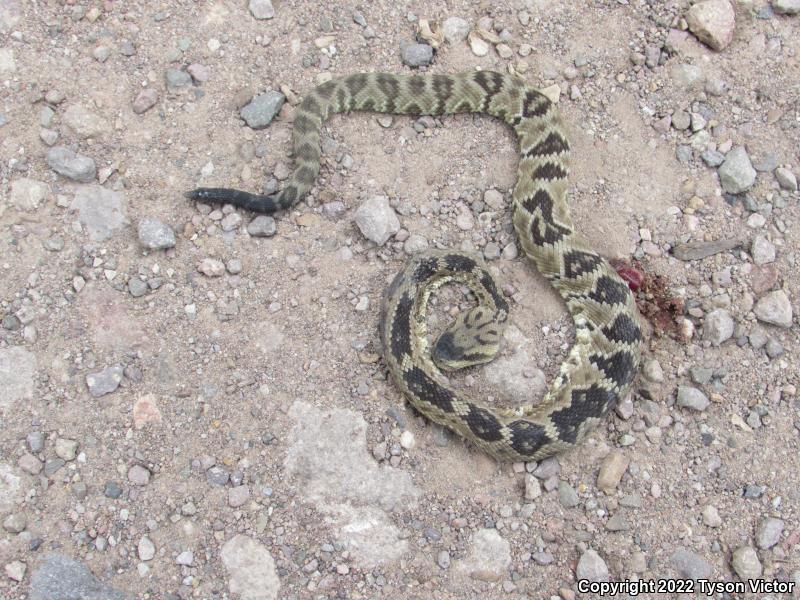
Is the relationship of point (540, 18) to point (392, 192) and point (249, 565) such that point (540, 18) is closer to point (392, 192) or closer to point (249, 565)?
point (392, 192)

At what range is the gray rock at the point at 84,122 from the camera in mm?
5266

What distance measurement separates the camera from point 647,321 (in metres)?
5.20

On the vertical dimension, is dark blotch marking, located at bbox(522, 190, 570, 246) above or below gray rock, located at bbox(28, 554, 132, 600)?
above

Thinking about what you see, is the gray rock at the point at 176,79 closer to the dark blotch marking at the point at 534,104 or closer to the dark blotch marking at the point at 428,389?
the dark blotch marking at the point at 534,104

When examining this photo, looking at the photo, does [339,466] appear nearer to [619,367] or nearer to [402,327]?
[402,327]

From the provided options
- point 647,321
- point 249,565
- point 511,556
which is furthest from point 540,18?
point 249,565

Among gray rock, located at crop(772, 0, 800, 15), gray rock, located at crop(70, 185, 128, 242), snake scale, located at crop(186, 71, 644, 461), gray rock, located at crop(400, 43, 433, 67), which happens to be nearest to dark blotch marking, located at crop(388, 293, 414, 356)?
snake scale, located at crop(186, 71, 644, 461)

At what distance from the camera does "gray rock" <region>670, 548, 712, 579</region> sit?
4359mm

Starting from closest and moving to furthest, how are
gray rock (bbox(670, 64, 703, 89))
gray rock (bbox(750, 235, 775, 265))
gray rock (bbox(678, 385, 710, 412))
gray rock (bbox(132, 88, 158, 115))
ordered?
gray rock (bbox(678, 385, 710, 412))
gray rock (bbox(750, 235, 775, 265))
gray rock (bbox(132, 88, 158, 115))
gray rock (bbox(670, 64, 703, 89))

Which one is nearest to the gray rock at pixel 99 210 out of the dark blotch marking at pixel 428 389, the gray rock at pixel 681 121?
the dark blotch marking at pixel 428 389

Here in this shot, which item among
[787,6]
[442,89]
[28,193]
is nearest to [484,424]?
[442,89]

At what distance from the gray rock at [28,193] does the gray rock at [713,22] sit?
533 centimetres

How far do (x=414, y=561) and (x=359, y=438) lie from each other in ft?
2.73

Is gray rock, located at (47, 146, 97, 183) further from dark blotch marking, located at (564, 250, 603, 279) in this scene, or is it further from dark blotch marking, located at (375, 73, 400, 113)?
dark blotch marking, located at (564, 250, 603, 279)
